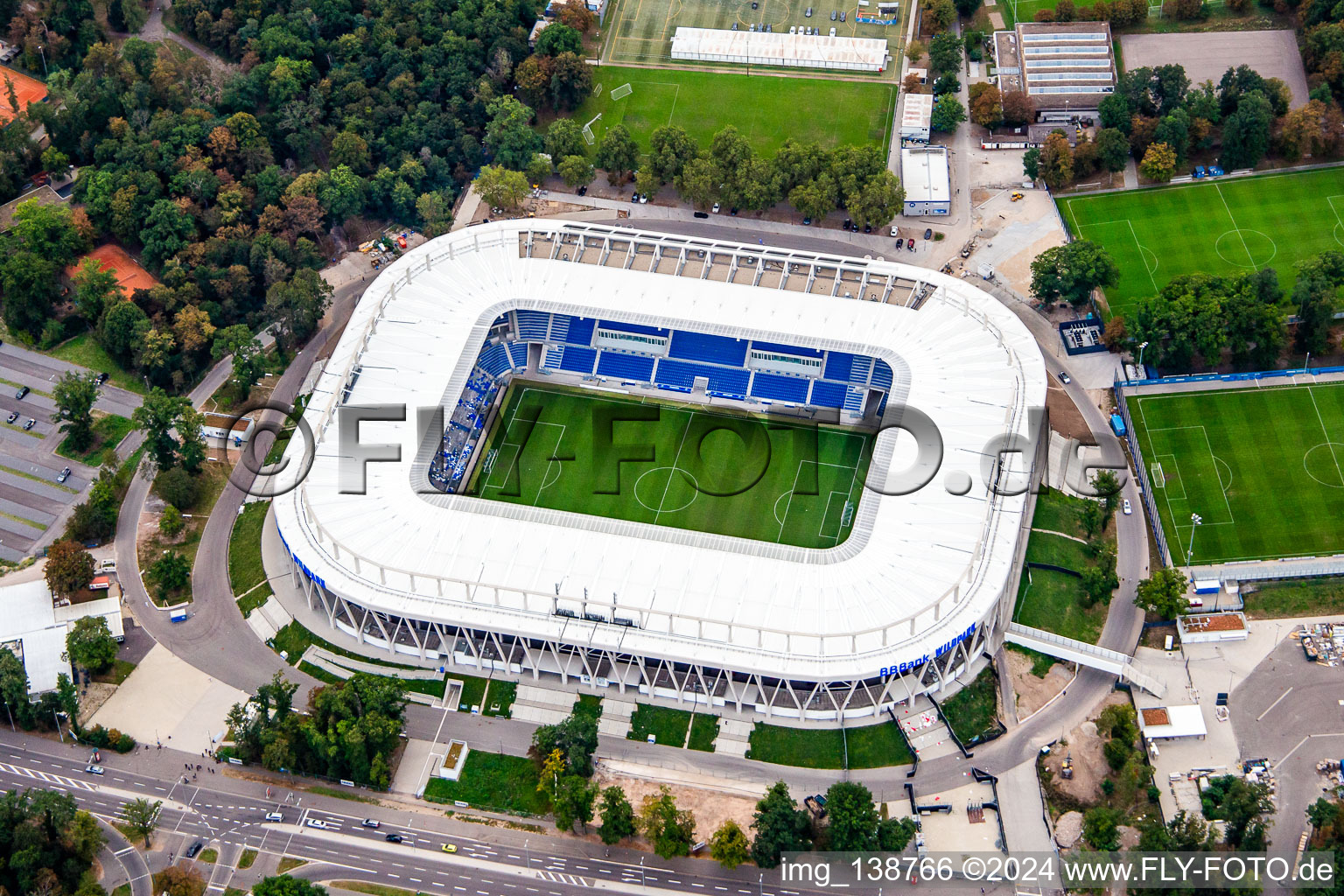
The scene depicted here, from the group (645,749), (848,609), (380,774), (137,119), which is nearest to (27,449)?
(137,119)

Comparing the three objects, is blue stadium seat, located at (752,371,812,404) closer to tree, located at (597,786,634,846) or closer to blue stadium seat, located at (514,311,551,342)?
blue stadium seat, located at (514,311,551,342)

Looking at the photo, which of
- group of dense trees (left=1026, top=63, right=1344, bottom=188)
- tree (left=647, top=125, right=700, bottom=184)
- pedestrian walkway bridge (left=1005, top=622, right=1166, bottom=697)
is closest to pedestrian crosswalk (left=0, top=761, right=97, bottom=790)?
pedestrian walkway bridge (left=1005, top=622, right=1166, bottom=697)

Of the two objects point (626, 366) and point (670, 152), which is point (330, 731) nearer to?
point (626, 366)

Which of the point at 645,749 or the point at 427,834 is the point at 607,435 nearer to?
the point at 645,749

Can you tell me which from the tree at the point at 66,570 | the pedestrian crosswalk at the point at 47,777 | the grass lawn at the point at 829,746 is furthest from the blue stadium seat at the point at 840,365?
the pedestrian crosswalk at the point at 47,777


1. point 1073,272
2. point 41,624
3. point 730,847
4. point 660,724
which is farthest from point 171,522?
point 1073,272

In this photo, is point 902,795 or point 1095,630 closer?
point 902,795

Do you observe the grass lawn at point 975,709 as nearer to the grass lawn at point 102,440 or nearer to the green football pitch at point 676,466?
the green football pitch at point 676,466
